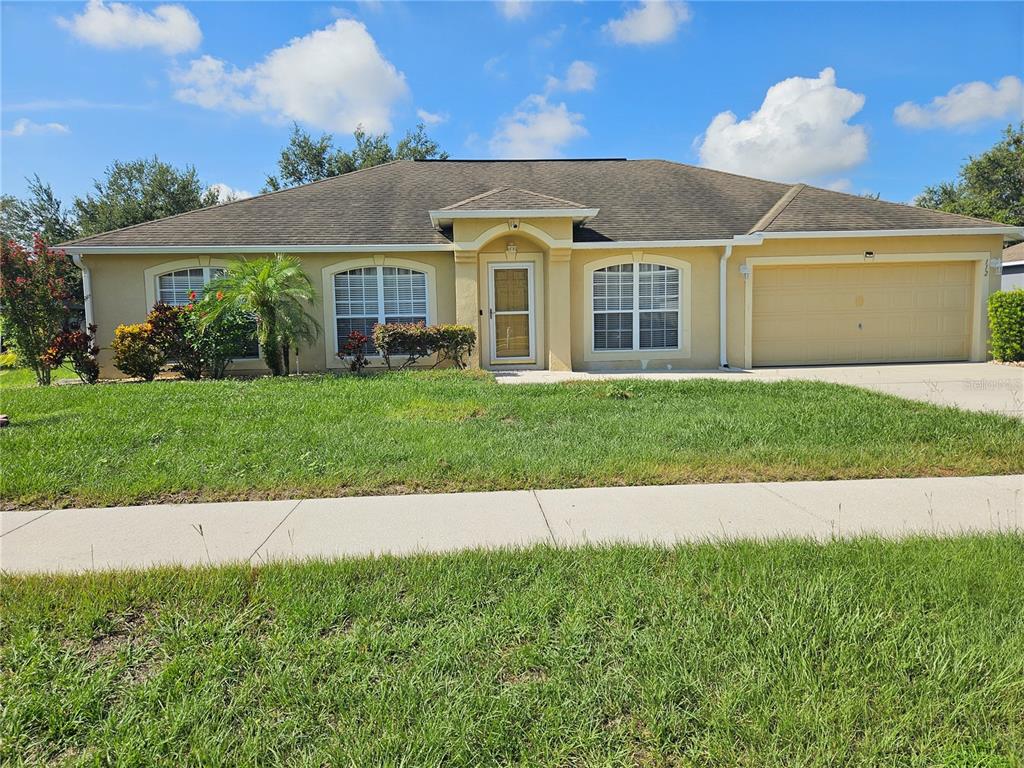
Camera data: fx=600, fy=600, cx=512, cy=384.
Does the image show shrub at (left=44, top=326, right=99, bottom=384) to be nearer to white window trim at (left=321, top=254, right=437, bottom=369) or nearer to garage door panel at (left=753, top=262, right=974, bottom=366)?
white window trim at (left=321, top=254, right=437, bottom=369)

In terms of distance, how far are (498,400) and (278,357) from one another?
20.0ft

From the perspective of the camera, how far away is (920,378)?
11.7m

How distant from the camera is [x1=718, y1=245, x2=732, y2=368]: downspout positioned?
1400 cm

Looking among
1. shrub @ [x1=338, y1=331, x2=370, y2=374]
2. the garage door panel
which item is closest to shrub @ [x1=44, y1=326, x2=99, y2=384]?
→ shrub @ [x1=338, y1=331, x2=370, y2=374]

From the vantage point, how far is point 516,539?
4.07 metres

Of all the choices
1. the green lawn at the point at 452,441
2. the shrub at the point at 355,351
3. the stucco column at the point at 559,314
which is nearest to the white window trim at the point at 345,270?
the shrub at the point at 355,351

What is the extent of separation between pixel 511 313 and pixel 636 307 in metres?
2.98

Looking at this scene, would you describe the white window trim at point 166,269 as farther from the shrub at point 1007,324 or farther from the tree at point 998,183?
the tree at point 998,183

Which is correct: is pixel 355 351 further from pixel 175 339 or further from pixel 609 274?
pixel 609 274

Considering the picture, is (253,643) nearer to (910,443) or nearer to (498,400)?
(498,400)

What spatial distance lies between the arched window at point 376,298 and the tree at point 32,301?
223 inches

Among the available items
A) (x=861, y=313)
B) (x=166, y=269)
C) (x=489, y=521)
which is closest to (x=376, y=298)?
(x=166, y=269)

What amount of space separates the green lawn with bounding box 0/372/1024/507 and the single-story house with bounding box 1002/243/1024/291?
71.4 ft

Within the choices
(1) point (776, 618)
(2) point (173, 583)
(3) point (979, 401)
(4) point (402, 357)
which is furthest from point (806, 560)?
(4) point (402, 357)
